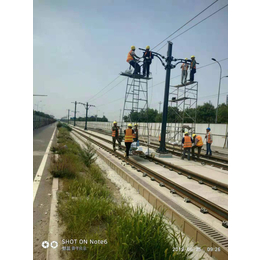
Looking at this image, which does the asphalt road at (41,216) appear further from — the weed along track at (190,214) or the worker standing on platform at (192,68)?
the worker standing on platform at (192,68)

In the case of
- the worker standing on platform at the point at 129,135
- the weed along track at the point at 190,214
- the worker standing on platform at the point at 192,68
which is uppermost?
the worker standing on platform at the point at 192,68

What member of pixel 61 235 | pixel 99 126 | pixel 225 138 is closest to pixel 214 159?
pixel 225 138

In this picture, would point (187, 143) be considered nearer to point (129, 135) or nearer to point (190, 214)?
point (129, 135)

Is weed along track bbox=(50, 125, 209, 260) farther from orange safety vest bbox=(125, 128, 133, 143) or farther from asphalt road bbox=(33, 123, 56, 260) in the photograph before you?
orange safety vest bbox=(125, 128, 133, 143)

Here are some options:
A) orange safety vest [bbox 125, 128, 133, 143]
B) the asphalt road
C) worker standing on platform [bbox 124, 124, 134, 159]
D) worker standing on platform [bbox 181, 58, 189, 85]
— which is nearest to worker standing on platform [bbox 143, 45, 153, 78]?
worker standing on platform [bbox 181, 58, 189, 85]

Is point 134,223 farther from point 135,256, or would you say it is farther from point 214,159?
point 214,159

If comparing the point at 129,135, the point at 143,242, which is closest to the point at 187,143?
the point at 129,135

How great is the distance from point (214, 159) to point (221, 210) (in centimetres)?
874

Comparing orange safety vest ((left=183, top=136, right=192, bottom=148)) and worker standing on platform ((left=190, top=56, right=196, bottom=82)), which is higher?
worker standing on platform ((left=190, top=56, right=196, bottom=82))

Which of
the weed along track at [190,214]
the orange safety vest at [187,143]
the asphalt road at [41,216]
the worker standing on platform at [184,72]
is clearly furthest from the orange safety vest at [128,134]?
the worker standing on platform at [184,72]

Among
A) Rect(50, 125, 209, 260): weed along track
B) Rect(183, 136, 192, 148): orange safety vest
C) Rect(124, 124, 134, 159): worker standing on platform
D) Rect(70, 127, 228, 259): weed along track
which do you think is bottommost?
Rect(70, 127, 228, 259): weed along track

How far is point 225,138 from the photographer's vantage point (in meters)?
19.1

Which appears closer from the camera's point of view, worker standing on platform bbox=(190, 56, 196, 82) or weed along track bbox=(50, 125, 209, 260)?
weed along track bbox=(50, 125, 209, 260)

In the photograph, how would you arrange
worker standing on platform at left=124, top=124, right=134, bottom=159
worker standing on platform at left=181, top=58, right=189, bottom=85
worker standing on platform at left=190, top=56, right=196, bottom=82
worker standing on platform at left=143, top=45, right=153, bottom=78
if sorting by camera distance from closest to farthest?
1. worker standing on platform at left=124, top=124, right=134, bottom=159
2. worker standing on platform at left=143, top=45, right=153, bottom=78
3. worker standing on platform at left=190, top=56, right=196, bottom=82
4. worker standing on platform at left=181, top=58, right=189, bottom=85
